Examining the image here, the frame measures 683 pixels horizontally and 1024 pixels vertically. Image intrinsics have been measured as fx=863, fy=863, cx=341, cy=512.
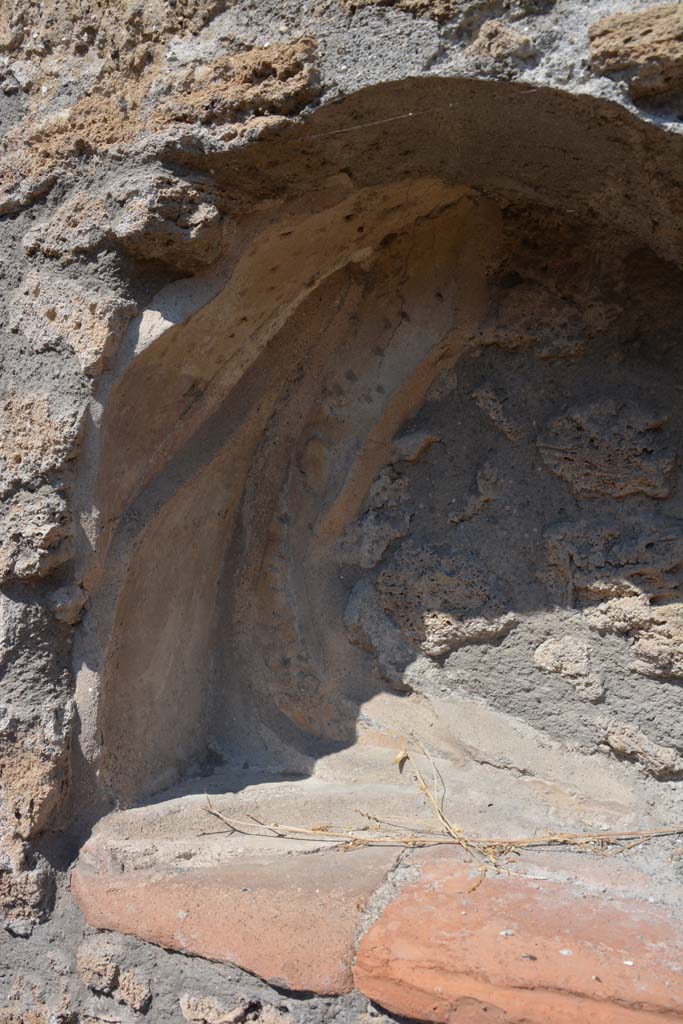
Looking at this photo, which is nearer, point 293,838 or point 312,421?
point 293,838

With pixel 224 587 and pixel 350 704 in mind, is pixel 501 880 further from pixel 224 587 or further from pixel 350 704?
pixel 224 587

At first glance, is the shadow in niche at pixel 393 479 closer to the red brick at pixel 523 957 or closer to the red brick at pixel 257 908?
the red brick at pixel 257 908

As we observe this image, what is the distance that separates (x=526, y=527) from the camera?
1.63 meters

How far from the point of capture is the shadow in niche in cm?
149

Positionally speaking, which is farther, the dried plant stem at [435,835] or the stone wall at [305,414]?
the dried plant stem at [435,835]

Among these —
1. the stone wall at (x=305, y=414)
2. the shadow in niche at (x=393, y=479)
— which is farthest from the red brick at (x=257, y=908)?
the shadow in niche at (x=393, y=479)

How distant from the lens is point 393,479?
1.72m

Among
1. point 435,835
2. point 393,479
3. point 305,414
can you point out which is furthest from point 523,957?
point 305,414

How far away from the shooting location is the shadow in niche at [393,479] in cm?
149

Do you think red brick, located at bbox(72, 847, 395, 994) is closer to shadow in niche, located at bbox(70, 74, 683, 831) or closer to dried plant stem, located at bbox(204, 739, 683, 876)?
dried plant stem, located at bbox(204, 739, 683, 876)

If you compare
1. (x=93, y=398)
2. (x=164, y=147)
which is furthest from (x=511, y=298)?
(x=93, y=398)

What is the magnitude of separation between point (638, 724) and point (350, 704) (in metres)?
0.55

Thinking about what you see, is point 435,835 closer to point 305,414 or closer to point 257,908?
point 257,908

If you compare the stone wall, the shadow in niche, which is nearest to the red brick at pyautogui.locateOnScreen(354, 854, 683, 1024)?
the stone wall
